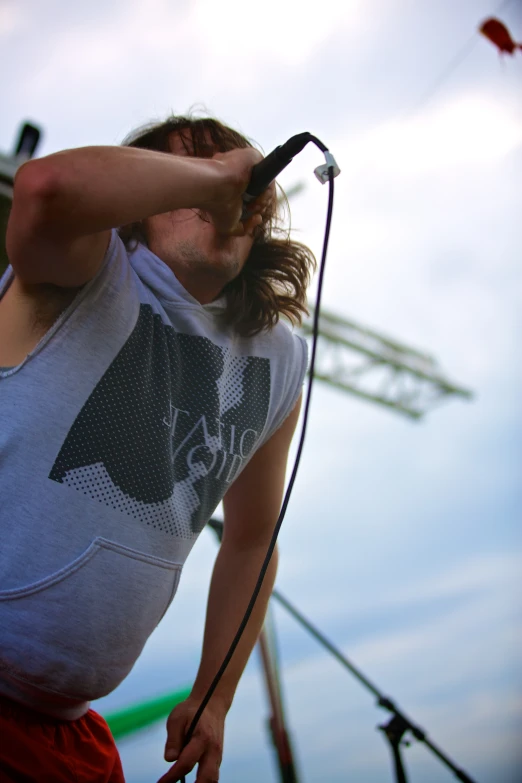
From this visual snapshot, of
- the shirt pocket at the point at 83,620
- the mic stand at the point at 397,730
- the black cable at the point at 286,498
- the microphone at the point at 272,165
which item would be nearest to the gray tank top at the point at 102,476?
the shirt pocket at the point at 83,620

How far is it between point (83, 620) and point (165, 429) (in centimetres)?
29

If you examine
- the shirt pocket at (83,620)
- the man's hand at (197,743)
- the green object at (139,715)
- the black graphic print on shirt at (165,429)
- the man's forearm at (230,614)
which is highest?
the black graphic print on shirt at (165,429)

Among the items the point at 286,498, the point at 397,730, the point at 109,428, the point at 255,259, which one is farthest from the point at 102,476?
the point at 397,730

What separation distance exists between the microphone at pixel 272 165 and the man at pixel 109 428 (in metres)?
0.02

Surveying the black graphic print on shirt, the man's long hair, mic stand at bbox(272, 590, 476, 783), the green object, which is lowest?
the green object

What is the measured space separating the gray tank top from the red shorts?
0.09 ft

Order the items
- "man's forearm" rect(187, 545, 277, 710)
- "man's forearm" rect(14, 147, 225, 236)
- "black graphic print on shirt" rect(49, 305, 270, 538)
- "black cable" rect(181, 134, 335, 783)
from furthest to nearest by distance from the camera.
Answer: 1. "man's forearm" rect(187, 545, 277, 710)
2. "black cable" rect(181, 134, 335, 783)
3. "black graphic print on shirt" rect(49, 305, 270, 538)
4. "man's forearm" rect(14, 147, 225, 236)

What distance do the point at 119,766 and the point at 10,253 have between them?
874mm

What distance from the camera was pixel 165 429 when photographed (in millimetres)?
884

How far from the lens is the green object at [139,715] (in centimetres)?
245

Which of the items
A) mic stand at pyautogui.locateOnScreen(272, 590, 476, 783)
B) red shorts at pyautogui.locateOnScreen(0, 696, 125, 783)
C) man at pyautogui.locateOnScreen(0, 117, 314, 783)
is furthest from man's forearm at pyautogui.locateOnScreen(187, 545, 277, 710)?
mic stand at pyautogui.locateOnScreen(272, 590, 476, 783)

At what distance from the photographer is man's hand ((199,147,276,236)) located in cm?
81

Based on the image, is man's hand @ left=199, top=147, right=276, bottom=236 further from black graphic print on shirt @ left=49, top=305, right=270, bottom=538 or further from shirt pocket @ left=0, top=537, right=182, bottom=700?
shirt pocket @ left=0, top=537, right=182, bottom=700

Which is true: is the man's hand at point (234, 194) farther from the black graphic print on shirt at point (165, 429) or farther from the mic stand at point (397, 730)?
the mic stand at point (397, 730)
